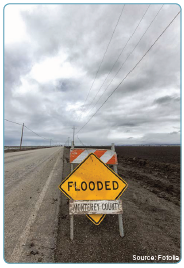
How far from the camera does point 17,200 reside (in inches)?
187

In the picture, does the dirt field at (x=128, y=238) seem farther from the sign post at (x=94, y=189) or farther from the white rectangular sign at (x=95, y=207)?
the white rectangular sign at (x=95, y=207)

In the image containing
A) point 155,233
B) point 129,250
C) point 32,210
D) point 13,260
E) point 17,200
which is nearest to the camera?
point 13,260

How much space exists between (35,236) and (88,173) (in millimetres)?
1541

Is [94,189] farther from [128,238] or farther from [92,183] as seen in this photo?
[128,238]

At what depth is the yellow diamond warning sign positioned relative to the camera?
124 inches

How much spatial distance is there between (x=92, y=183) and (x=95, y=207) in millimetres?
465

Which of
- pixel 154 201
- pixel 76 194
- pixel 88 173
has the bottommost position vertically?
pixel 154 201

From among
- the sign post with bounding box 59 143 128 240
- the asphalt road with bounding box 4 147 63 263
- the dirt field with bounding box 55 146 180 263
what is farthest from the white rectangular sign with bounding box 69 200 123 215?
the asphalt road with bounding box 4 147 63 263

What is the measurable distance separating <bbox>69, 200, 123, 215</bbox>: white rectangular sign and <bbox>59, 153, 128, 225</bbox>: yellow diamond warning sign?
8 cm

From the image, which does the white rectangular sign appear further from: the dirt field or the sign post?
the dirt field

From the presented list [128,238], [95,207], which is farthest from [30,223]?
[128,238]

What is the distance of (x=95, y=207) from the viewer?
3.09 metres

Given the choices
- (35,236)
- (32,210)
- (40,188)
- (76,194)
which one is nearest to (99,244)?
(76,194)

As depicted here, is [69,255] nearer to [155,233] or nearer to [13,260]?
[13,260]
